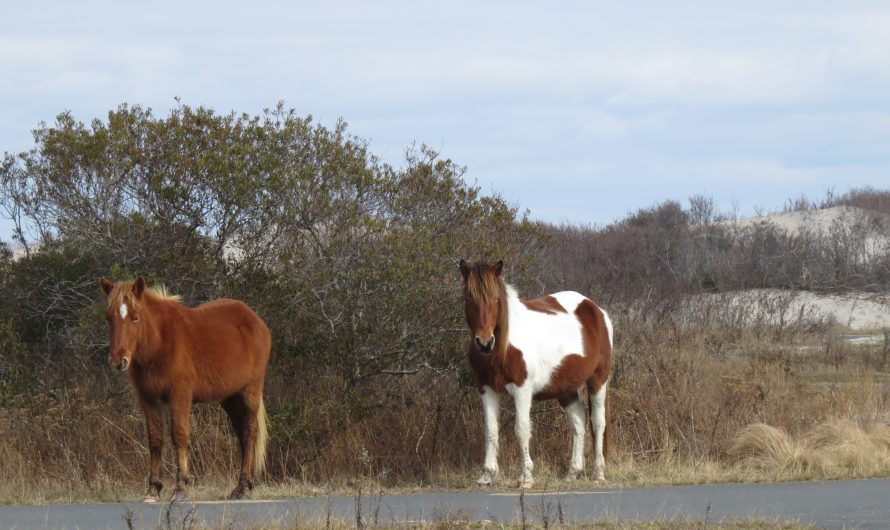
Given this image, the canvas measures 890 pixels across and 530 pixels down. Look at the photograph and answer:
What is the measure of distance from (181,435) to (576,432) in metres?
4.59

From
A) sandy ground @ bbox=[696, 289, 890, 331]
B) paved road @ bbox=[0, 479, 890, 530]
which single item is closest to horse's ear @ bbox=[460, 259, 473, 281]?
paved road @ bbox=[0, 479, 890, 530]

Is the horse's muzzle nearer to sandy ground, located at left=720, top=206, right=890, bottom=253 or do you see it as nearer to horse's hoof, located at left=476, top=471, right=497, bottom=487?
horse's hoof, located at left=476, top=471, right=497, bottom=487

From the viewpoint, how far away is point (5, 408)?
597 inches

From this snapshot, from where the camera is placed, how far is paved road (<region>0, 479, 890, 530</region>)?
9.43 meters

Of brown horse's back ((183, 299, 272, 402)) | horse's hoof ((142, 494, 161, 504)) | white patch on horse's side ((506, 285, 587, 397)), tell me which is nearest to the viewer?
horse's hoof ((142, 494, 161, 504))

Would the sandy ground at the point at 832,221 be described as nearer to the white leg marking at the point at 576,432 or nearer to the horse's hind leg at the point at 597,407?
the horse's hind leg at the point at 597,407

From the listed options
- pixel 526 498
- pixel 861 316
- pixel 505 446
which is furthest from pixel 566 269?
pixel 526 498

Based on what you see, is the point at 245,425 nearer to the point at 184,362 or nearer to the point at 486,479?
the point at 184,362

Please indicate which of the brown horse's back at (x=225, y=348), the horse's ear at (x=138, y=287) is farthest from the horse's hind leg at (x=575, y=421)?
the horse's ear at (x=138, y=287)

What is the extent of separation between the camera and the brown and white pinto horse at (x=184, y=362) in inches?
447

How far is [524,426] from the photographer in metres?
12.9

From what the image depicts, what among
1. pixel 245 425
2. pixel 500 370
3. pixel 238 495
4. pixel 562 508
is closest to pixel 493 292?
pixel 500 370

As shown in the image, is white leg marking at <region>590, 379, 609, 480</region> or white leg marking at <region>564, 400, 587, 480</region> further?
white leg marking at <region>590, 379, 609, 480</region>

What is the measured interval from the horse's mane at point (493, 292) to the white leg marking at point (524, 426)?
48 cm
